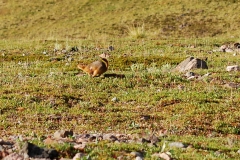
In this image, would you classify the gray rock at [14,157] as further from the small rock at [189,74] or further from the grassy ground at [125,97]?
the small rock at [189,74]

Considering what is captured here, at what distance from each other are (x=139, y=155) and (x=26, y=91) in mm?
8188

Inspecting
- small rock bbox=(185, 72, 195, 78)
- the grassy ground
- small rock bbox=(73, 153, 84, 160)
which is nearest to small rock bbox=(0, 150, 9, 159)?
small rock bbox=(73, 153, 84, 160)

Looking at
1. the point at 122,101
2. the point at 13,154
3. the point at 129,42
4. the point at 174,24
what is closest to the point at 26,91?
the point at 122,101

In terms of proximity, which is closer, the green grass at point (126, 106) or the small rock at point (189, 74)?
the green grass at point (126, 106)

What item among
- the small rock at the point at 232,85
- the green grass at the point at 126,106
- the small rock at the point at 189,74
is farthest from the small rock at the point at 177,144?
the small rock at the point at 189,74

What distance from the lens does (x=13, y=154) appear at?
8.16 meters

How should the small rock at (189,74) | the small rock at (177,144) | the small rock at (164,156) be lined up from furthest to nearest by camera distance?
the small rock at (189,74) < the small rock at (177,144) < the small rock at (164,156)

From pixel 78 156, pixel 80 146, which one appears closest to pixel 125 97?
pixel 80 146

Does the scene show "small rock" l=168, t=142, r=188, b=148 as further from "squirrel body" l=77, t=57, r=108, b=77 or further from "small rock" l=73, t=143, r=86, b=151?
"squirrel body" l=77, t=57, r=108, b=77

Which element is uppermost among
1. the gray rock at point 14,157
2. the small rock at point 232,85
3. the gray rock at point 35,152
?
the gray rock at point 35,152

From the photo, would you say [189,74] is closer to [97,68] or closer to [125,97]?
[97,68]

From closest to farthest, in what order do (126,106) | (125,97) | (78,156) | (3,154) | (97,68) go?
(78,156), (3,154), (126,106), (125,97), (97,68)

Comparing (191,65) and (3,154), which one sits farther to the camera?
(191,65)

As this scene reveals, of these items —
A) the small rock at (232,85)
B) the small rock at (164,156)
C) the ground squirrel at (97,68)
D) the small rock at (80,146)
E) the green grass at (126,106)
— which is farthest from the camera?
the ground squirrel at (97,68)
